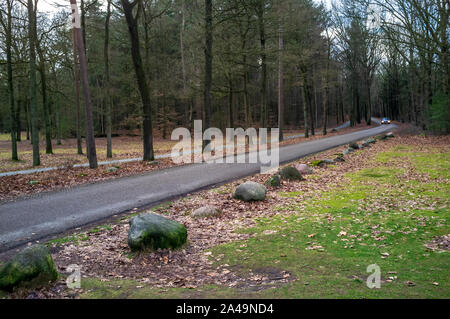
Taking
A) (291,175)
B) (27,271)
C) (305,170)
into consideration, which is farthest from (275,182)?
(27,271)

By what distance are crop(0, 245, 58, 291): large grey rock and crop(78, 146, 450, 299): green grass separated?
1.79 feet

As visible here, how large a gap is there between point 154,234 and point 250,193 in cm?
412

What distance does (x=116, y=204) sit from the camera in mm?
9227

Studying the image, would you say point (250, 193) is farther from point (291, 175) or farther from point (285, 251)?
point (285, 251)

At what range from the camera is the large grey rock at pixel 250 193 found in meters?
9.55

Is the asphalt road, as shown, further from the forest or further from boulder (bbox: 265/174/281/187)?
the forest

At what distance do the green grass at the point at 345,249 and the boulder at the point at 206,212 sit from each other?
1.20 metres

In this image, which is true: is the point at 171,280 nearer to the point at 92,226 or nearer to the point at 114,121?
the point at 92,226

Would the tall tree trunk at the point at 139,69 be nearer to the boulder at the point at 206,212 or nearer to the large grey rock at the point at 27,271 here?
the boulder at the point at 206,212

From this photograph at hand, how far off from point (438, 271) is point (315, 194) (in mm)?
5779

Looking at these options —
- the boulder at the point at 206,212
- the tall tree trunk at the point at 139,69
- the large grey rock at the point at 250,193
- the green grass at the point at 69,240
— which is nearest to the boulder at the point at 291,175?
the large grey rock at the point at 250,193

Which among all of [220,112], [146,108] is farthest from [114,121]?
[146,108]

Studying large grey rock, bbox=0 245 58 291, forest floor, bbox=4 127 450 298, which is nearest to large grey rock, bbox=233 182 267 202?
forest floor, bbox=4 127 450 298

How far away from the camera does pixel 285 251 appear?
19.3ft
